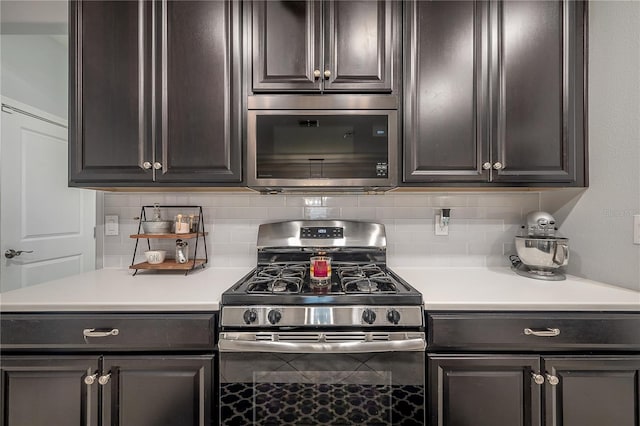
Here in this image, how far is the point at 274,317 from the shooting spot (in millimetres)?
1103

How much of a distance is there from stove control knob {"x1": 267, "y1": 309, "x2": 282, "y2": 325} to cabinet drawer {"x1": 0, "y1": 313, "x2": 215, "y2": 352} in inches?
8.9

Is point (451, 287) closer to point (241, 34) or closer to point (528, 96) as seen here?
point (528, 96)

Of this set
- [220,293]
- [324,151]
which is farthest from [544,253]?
[220,293]

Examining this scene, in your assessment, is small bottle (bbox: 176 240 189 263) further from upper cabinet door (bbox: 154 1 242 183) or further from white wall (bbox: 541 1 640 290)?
white wall (bbox: 541 1 640 290)

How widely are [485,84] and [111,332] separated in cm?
199

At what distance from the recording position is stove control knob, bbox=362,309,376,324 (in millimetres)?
1104

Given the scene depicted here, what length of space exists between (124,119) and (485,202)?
2071 millimetres

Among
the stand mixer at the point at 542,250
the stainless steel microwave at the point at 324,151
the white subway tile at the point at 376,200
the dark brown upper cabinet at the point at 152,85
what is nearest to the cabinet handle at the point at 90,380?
the dark brown upper cabinet at the point at 152,85

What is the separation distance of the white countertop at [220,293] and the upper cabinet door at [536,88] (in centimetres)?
54

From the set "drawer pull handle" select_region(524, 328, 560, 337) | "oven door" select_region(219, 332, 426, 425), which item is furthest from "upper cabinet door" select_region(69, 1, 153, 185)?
"drawer pull handle" select_region(524, 328, 560, 337)

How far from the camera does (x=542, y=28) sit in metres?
1.42

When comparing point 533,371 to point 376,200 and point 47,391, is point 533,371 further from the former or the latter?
point 47,391

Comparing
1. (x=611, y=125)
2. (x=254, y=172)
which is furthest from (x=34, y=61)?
(x=611, y=125)

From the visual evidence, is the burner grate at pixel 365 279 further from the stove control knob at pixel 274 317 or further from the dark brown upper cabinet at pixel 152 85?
the dark brown upper cabinet at pixel 152 85
